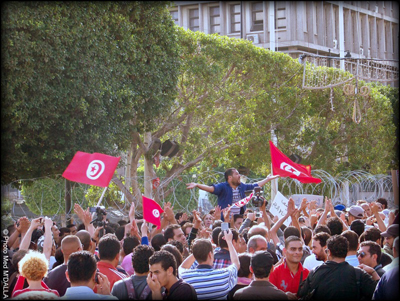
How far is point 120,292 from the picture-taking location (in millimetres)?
5383

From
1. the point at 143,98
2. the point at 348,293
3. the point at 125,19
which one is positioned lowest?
the point at 348,293

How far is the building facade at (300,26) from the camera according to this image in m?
47.2

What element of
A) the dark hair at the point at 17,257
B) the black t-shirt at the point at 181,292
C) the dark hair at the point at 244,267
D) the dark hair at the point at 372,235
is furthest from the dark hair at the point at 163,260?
the dark hair at the point at 372,235

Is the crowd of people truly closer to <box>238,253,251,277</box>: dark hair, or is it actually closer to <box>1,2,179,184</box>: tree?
<box>238,253,251,277</box>: dark hair

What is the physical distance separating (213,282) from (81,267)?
1226 mm

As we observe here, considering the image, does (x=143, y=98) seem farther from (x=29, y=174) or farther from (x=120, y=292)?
(x=120, y=292)

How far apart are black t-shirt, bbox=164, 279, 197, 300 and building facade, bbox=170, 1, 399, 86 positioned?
42.5 m

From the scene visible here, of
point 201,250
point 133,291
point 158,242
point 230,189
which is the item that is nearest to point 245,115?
point 230,189

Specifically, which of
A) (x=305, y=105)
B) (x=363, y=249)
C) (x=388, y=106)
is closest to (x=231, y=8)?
(x=388, y=106)

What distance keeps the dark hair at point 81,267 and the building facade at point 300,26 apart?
140 feet

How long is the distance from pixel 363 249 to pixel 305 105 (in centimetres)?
2152

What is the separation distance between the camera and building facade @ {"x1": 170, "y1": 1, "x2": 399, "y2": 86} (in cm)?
4719

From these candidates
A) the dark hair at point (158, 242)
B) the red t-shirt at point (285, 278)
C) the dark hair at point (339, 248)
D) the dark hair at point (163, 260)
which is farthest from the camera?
the dark hair at point (158, 242)

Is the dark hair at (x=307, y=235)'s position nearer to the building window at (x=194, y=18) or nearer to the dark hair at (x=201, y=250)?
the dark hair at (x=201, y=250)
